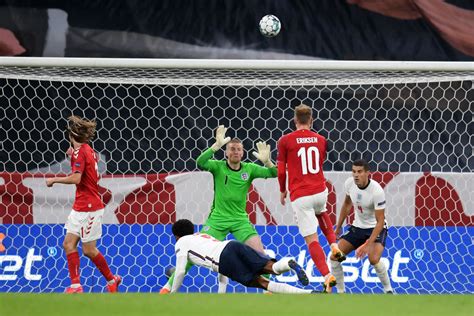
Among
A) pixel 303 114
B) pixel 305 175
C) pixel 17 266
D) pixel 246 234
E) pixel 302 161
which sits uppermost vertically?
pixel 303 114

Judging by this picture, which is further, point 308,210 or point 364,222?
point 364,222

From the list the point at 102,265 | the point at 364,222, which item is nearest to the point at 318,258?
the point at 364,222

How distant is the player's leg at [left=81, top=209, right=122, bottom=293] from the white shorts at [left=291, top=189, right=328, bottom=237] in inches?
64.3

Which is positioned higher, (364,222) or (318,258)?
(364,222)

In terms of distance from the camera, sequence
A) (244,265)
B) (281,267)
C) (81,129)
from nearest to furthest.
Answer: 1. (281,267)
2. (244,265)
3. (81,129)

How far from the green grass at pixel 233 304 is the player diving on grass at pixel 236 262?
1243 mm

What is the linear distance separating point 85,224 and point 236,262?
1790mm

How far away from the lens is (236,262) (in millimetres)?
6984

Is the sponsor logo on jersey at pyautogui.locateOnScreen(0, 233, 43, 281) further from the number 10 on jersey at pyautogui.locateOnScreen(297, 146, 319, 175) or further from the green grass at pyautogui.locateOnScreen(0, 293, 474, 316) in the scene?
the green grass at pyautogui.locateOnScreen(0, 293, 474, 316)

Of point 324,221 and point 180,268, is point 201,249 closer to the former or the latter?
point 180,268

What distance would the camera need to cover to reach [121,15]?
10555 millimetres

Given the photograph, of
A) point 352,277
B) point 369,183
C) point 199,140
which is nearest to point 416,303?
point 369,183

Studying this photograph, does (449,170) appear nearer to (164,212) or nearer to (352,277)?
(352,277)

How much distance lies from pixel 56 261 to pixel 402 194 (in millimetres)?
3166
